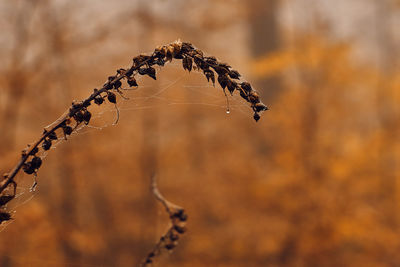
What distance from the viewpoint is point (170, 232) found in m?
0.81

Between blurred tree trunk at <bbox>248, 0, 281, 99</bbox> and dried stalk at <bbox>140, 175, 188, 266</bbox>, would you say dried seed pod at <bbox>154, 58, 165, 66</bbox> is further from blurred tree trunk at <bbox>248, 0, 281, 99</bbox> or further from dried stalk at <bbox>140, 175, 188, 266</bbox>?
blurred tree trunk at <bbox>248, 0, 281, 99</bbox>

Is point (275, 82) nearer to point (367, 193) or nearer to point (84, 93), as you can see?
point (367, 193)

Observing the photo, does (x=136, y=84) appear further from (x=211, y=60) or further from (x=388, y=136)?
(x=388, y=136)

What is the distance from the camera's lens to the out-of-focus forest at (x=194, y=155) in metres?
3.61

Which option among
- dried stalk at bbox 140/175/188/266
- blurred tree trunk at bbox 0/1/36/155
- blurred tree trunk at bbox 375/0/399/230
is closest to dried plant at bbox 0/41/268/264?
dried stalk at bbox 140/175/188/266

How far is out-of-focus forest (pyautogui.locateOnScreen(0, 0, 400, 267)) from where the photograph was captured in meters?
3.61

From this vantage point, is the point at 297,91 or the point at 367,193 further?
the point at 367,193

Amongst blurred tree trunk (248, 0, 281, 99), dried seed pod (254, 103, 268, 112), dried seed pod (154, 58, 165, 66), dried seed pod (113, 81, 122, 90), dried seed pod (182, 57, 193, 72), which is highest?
blurred tree trunk (248, 0, 281, 99)

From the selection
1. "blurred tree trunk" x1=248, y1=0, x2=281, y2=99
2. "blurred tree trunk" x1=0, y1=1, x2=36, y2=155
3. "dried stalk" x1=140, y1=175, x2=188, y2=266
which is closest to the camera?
"dried stalk" x1=140, y1=175, x2=188, y2=266

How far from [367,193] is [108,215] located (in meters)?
3.26

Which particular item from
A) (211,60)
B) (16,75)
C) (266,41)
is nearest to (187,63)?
(211,60)

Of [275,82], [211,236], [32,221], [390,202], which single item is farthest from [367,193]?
[32,221]

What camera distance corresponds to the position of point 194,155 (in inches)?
227

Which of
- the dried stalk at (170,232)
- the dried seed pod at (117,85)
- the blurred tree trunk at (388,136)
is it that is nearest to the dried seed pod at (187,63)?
the dried seed pod at (117,85)
